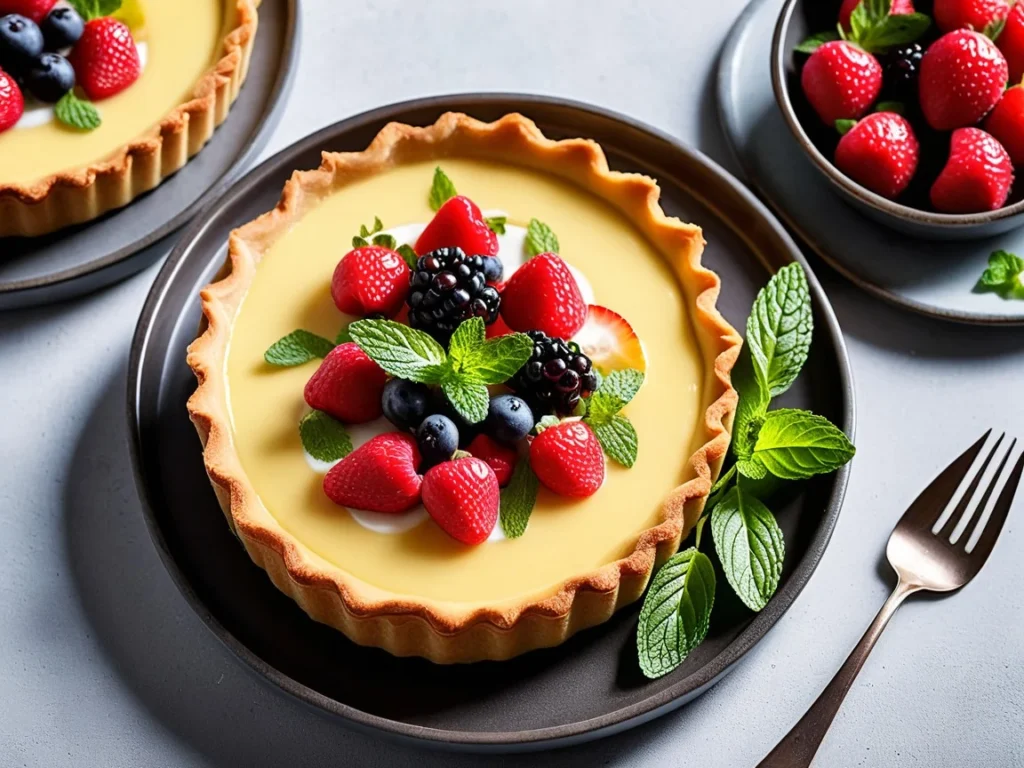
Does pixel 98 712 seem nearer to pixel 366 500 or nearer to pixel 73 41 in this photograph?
pixel 366 500

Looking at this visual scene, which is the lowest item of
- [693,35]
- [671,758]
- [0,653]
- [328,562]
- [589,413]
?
[0,653]

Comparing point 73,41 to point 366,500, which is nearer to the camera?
point 366,500

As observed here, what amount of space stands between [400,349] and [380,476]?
0.23 meters

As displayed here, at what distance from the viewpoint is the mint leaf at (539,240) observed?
2.44m

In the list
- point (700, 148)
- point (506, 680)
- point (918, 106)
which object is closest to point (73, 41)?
point (700, 148)

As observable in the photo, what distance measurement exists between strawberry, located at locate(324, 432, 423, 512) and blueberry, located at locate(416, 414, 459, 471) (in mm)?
30

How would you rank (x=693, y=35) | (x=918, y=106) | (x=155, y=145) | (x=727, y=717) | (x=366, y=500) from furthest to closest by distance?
(x=693, y=35), (x=918, y=106), (x=155, y=145), (x=727, y=717), (x=366, y=500)

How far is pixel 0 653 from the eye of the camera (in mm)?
2334

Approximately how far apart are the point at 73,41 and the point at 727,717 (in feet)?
6.53

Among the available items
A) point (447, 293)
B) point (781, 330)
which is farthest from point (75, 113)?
point (781, 330)

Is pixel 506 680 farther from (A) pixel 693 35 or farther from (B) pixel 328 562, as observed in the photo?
(A) pixel 693 35

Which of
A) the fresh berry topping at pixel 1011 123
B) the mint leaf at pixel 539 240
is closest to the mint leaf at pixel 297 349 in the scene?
the mint leaf at pixel 539 240

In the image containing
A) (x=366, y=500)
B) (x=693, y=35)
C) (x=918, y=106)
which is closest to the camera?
(x=366, y=500)

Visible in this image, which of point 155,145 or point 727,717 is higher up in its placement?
point 155,145
